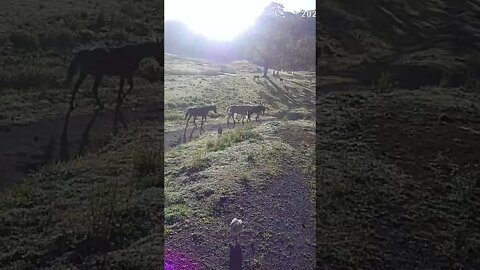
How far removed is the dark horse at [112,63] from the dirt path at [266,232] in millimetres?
774

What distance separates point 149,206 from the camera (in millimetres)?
3512

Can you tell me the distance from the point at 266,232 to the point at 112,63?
1.27 meters

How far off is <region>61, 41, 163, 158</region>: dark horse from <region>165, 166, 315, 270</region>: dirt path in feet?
2.54

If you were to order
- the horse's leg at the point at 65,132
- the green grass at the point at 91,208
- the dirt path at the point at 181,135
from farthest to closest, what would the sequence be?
Result: the dirt path at the point at 181,135 < the horse's leg at the point at 65,132 < the green grass at the point at 91,208

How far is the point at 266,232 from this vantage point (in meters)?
3.58

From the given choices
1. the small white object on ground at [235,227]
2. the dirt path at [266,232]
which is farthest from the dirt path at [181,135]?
the small white object on ground at [235,227]

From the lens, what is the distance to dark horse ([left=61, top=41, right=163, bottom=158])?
3512 millimetres

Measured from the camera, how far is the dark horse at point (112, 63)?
3.51m

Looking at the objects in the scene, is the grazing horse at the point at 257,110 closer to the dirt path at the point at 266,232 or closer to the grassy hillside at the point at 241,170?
the grassy hillside at the point at 241,170

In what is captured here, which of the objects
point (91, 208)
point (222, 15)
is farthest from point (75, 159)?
point (222, 15)

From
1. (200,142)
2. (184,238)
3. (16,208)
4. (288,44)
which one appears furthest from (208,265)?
(288,44)

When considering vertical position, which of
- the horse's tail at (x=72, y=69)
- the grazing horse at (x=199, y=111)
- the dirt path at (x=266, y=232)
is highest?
the horse's tail at (x=72, y=69)

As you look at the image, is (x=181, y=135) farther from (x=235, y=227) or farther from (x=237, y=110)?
(x=235, y=227)

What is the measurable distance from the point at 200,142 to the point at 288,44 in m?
0.76
